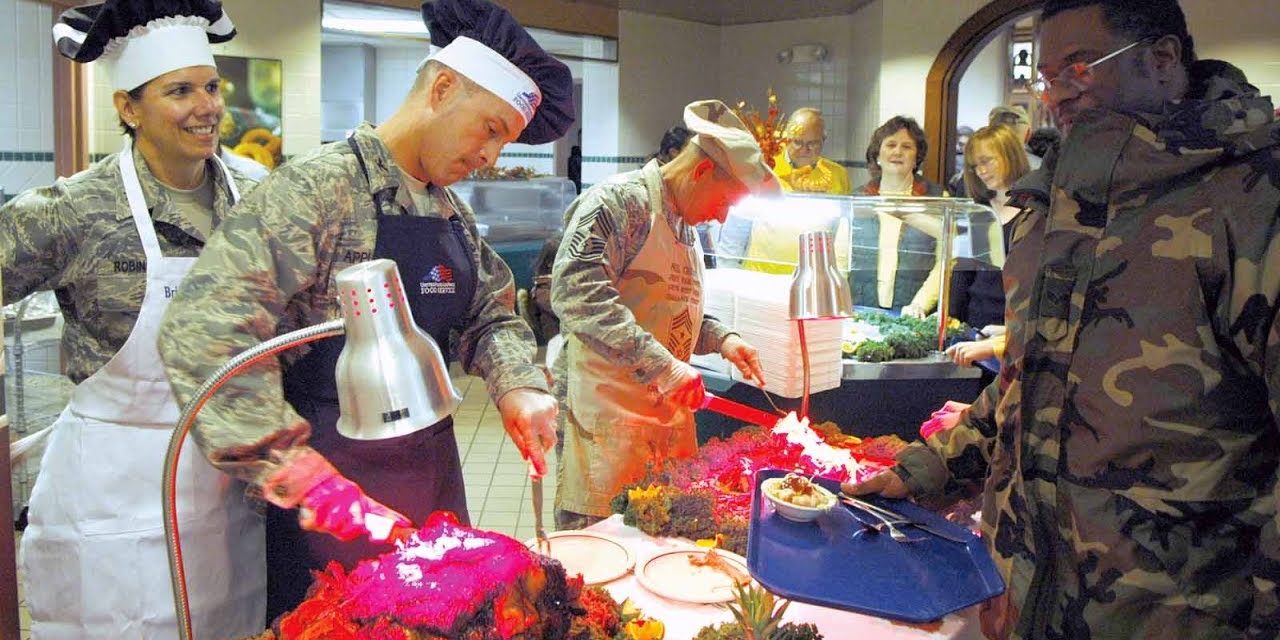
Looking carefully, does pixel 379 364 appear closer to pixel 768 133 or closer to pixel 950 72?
pixel 768 133

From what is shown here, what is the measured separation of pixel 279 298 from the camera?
5.67 feet

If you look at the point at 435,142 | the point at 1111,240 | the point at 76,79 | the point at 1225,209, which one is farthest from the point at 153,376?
the point at 76,79

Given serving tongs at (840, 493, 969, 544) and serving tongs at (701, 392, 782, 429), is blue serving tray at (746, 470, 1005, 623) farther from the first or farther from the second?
serving tongs at (701, 392, 782, 429)

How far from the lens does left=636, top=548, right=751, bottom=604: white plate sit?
6.13 feet

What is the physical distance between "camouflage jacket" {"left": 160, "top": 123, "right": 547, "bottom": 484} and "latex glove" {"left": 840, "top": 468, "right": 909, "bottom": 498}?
26.2 inches

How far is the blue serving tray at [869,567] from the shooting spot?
1539 millimetres

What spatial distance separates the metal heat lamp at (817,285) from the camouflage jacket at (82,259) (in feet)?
5.04

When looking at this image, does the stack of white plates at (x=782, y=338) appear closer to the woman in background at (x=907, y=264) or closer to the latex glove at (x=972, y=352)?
the latex glove at (x=972, y=352)

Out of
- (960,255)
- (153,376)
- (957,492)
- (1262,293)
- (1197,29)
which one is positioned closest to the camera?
(1262,293)

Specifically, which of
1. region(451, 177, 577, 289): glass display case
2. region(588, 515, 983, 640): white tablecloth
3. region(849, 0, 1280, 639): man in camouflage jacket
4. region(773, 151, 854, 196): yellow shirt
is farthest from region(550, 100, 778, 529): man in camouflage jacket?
region(451, 177, 577, 289): glass display case

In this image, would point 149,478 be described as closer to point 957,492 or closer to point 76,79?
point 957,492

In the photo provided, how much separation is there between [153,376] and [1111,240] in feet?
6.41

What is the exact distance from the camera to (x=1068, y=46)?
5.51 feet

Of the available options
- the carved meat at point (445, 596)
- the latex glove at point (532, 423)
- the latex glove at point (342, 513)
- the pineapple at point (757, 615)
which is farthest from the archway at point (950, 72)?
the latex glove at point (342, 513)
